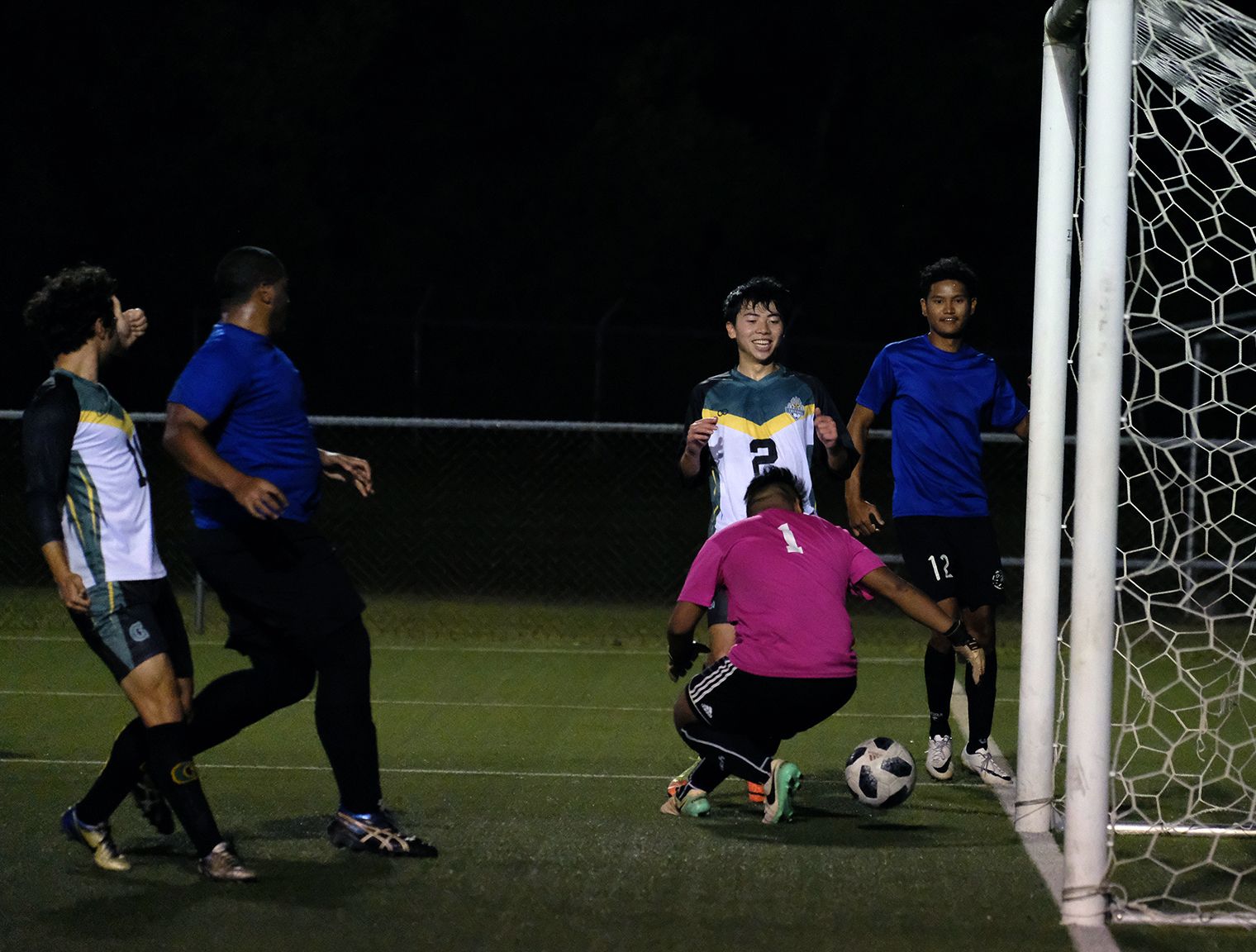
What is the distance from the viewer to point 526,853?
18.4 ft

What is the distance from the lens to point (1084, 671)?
15.8 feet

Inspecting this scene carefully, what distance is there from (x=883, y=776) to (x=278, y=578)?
2.30m

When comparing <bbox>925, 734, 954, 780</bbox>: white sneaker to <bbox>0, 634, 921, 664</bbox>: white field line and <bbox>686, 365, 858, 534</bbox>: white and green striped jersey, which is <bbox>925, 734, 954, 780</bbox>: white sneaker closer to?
<bbox>686, 365, 858, 534</bbox>: white and green striped jersey

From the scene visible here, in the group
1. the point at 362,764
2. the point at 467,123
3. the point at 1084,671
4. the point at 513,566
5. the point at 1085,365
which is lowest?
the point at 513,566

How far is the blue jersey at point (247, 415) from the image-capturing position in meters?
5.27

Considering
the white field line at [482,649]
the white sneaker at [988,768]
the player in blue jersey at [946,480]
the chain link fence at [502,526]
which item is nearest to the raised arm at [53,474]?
the player in blue jersey at [946,480]

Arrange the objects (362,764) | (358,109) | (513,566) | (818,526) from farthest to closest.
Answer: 1. (358,109)
2. (513,566)
3. (818,526)
4. (362,764)

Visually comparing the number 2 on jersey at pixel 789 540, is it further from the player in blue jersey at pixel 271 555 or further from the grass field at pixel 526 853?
the player in blue jersey at pixel 271 555

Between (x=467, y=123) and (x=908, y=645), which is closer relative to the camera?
(x=908, y=645)

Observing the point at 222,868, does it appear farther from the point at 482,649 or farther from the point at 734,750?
the point at 482,649

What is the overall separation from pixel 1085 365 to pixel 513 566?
37.0 feet

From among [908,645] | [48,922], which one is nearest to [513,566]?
[908,645]

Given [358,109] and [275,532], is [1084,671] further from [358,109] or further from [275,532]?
[358,109]

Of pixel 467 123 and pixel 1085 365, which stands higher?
pixel 467 123
